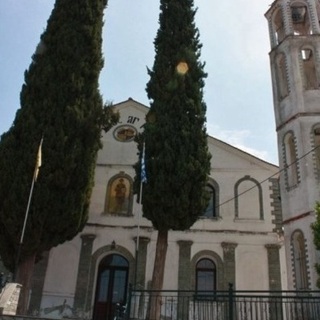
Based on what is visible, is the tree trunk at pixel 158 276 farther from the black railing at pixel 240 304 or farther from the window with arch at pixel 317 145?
the window with arch at pixel 317 145

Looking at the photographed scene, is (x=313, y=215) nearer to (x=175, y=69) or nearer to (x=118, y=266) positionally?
(x=175, y=69)

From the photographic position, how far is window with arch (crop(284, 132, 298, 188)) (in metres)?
15.2

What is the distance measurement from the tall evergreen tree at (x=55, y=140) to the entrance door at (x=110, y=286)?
4880 millimetres

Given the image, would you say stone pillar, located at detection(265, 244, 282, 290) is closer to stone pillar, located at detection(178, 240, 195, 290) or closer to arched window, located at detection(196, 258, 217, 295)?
arched window, located at detection(196, 258, 217, 295)

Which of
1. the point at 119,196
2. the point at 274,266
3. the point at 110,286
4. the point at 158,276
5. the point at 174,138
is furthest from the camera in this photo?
the point at 119,196

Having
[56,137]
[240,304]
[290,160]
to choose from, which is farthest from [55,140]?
[290,160]

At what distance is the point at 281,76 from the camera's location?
17.6 metres

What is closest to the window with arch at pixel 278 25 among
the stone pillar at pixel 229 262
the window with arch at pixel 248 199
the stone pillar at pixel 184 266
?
the window with arch at pixel 248 199

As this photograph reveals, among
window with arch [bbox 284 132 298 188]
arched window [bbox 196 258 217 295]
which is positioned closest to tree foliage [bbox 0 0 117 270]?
arched window [bbox 196 258 217 295]

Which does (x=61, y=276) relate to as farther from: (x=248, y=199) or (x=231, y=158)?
(x=231, y=158)

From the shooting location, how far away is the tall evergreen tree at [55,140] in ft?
43.4

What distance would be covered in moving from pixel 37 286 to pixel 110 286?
11.0ft

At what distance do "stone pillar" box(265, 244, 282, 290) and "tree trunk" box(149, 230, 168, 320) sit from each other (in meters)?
7.22

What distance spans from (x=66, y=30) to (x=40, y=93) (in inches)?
128
